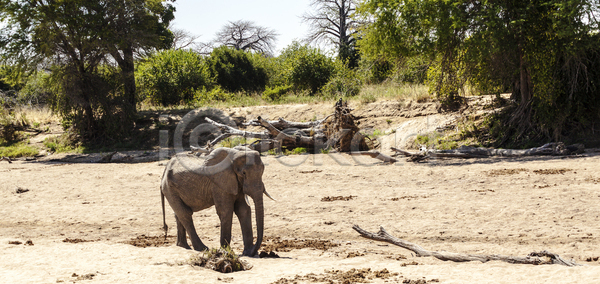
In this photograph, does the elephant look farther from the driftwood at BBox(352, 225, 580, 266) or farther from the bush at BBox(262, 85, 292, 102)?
the bush at BBox(262, 85, 292, 102)

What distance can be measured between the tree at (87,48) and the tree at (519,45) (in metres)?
10.7

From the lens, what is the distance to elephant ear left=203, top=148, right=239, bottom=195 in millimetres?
5844

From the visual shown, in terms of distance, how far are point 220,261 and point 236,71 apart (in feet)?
103

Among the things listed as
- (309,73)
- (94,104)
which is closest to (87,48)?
(94,104)

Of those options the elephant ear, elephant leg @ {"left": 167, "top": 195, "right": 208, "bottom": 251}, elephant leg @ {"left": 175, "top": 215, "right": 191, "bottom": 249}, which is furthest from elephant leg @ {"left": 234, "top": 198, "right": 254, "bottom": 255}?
elephant leg @ {"left": 175, "top": 215, "right": 191, "bottom": 249}

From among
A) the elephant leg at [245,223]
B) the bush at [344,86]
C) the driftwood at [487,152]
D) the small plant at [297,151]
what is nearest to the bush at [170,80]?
the bush at [344,86]

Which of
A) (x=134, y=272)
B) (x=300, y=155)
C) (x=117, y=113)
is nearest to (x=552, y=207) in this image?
(x=134, y=272)

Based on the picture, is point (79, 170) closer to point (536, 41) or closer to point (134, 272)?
point (134, 272)

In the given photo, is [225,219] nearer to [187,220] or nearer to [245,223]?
[245,223]

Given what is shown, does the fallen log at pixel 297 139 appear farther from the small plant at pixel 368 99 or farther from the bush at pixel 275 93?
A: the bush at pixel 275 93

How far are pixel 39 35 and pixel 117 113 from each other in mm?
4314

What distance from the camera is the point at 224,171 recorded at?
5879mm

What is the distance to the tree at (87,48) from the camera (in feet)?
63.1

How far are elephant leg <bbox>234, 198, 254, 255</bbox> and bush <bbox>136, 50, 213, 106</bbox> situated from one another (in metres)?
22.5
